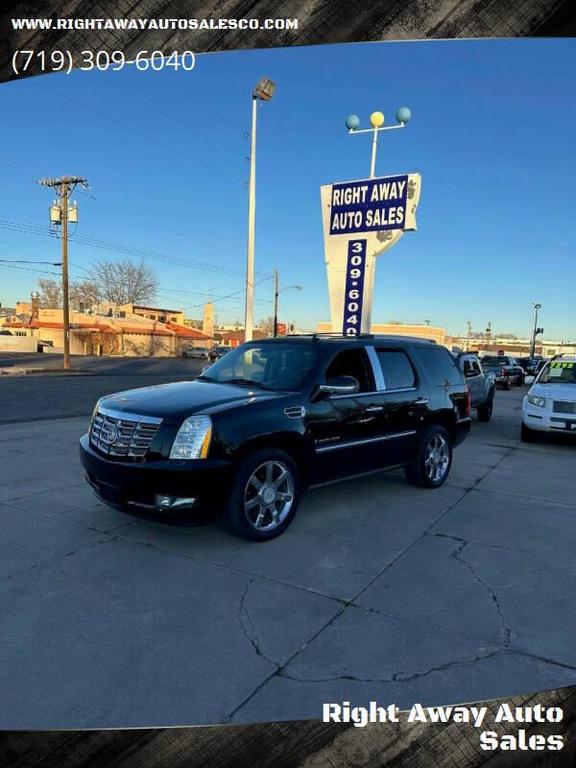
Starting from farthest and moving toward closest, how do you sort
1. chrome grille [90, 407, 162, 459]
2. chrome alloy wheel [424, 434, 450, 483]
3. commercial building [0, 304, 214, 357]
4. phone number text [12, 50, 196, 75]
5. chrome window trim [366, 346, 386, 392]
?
commercial building [0, 304, 214, 357] → chrome alloy wheel [424, 434, 450, 483] → chrome window trim [366, 346, 386, 392] → chrome grille [90, 407, 162, 459] → phone number text [12, 50, 196, 75]

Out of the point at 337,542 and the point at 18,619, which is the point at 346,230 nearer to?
the point at 337,542

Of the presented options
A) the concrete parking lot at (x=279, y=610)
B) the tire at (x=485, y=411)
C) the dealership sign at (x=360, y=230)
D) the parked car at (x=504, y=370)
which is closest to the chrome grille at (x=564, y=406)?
the tire at (x=485, y=411)

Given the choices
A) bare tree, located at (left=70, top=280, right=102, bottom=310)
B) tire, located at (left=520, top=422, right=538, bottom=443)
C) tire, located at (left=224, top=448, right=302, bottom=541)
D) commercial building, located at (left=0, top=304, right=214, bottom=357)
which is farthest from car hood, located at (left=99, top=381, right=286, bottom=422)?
bare tree, located at (left=70, top=280, right=102, bottom=310)

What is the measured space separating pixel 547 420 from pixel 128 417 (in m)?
7.84

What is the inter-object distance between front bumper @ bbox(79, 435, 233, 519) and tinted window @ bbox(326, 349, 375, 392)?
1.71m

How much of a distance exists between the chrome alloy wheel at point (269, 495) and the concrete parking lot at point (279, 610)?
200mm

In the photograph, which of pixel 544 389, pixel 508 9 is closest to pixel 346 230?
pixel 544 389

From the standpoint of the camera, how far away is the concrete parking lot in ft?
7.84

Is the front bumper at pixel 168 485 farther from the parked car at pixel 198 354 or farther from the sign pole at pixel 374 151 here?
the parked car at pixel 198 354

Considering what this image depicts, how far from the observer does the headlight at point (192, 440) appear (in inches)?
149

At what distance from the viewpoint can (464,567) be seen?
12.5 feet

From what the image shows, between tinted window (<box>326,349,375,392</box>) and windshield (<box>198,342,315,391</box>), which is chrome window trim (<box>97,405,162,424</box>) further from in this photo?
tinted window (<box>326,349,375,392</box>)

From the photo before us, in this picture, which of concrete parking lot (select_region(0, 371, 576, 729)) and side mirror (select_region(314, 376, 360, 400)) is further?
side mirror (select_region(314, 376, 360, 400))

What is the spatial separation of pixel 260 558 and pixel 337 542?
746 mm
